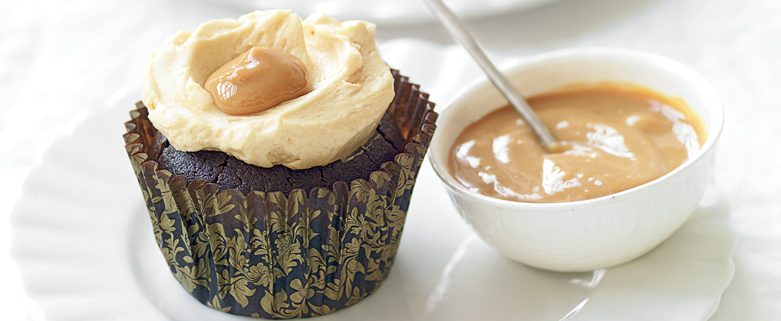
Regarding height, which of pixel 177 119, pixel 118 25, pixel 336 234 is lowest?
pixel 118 25

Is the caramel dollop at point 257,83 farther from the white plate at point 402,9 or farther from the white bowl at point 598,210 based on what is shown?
the white plate at point 402,9

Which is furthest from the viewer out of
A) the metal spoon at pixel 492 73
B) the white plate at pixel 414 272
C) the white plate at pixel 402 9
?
the white plate at pixel 402 9

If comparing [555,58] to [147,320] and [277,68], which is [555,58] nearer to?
[277,68]

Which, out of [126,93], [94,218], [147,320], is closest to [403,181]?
[147,320]

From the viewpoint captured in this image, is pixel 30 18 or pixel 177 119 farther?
pixel 30 18

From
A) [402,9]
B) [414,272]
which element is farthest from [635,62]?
Result: [402,9]

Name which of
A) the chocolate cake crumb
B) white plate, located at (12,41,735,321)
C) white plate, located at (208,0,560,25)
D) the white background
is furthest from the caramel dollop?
white plate, located at (208,0,560,25)

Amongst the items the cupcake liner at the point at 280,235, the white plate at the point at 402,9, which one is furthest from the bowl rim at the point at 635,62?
the white plate at the point at 402,9
